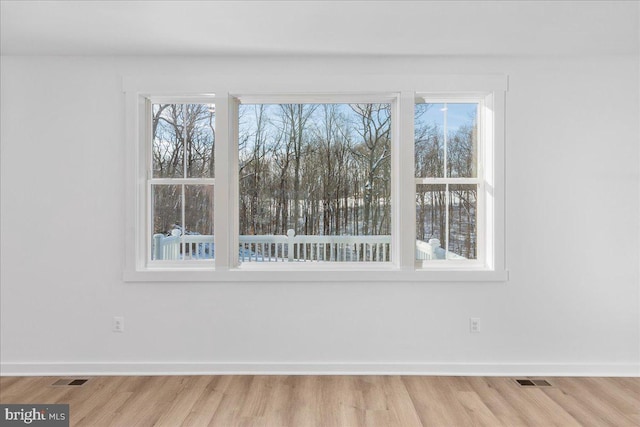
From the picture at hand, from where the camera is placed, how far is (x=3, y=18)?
8.65 feet

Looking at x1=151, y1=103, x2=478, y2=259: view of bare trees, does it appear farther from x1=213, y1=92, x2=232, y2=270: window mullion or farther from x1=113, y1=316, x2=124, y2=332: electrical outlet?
x1=113, y1=316, x2=124, y2=332: electrical outlet

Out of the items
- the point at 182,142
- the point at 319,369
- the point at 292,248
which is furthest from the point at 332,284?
the point at 182,142

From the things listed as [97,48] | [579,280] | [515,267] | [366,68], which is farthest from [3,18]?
[579,280]

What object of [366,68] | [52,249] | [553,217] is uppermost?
[366,68]

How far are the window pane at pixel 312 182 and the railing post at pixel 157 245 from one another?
2.19 ft

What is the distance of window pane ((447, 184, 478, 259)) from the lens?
3.43m

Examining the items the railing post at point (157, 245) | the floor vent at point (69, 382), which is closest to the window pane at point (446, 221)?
the railing post at point (157, 245)

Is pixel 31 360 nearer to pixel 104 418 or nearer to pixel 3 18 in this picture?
pixel 104 418

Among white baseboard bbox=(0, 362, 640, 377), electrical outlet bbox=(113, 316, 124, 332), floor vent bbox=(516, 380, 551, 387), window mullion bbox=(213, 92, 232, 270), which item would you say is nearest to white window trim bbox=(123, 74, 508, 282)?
window mullion bbox=(213, 92, 232, 270)

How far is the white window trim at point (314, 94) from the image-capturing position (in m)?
3.26

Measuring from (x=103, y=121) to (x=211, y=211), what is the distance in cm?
109

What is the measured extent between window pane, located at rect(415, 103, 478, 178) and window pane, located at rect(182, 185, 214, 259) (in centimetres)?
176

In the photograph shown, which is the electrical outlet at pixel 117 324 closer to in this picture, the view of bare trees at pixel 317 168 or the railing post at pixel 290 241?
the view of bare trees at pixel 317 168

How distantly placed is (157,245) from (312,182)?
138 cm
